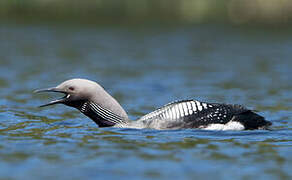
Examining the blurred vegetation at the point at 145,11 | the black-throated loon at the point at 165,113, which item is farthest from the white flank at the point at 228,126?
the blurred vegetation at the point at 145,11

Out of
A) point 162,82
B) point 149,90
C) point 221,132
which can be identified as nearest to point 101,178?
point 221,132

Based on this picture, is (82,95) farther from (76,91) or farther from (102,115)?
(102,115)

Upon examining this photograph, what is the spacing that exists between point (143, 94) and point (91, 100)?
388 cm

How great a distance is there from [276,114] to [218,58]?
7293mm

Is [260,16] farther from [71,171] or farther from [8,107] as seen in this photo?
[71,171]

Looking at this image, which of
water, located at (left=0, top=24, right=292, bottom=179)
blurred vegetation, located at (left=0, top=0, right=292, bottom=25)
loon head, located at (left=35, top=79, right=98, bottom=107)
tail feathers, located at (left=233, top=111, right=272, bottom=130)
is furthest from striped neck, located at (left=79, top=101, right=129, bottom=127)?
blurred vegetation, located at (left=0, top=0, right=292, bottom=25)

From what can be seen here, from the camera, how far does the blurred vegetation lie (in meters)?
22.7

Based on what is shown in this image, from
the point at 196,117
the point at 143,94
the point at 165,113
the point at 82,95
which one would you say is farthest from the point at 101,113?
the point at 143,94

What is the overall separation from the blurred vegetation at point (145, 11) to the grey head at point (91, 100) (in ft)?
48.0

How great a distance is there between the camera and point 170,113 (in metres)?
7.56

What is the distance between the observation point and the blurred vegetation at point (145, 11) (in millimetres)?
22734

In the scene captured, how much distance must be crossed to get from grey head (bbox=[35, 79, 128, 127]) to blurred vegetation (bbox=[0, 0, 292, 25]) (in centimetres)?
1462

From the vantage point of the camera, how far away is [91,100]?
7625 millimetres

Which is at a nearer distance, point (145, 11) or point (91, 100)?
point (91, 100)
